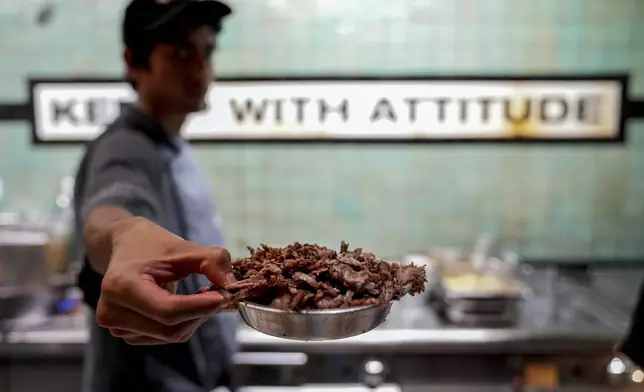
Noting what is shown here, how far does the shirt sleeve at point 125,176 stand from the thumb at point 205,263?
288 mm

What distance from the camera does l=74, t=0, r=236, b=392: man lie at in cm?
80

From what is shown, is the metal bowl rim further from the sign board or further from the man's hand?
the sign board

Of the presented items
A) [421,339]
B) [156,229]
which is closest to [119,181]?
[156,229]

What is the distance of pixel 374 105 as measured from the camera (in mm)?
→ 2395

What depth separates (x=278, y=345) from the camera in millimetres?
1938

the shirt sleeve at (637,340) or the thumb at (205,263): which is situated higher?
the thumb at (205,263)

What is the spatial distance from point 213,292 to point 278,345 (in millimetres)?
1223

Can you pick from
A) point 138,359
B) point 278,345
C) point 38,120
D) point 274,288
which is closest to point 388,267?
point 274,288

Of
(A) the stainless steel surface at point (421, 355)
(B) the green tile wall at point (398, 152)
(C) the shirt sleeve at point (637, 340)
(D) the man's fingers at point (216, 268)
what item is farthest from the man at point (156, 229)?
(C) the shirt sleeve at point (637, 340)

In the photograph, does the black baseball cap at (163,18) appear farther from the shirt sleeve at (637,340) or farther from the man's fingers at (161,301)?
the shirt sleeve at (637,340)

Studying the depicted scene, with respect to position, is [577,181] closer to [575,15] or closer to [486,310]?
[575,15]

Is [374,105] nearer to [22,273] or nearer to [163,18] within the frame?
[163,18]

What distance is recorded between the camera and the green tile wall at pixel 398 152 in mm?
2447

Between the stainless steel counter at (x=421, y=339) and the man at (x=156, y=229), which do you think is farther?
the stainless steel counter at (x=421, y=339)
